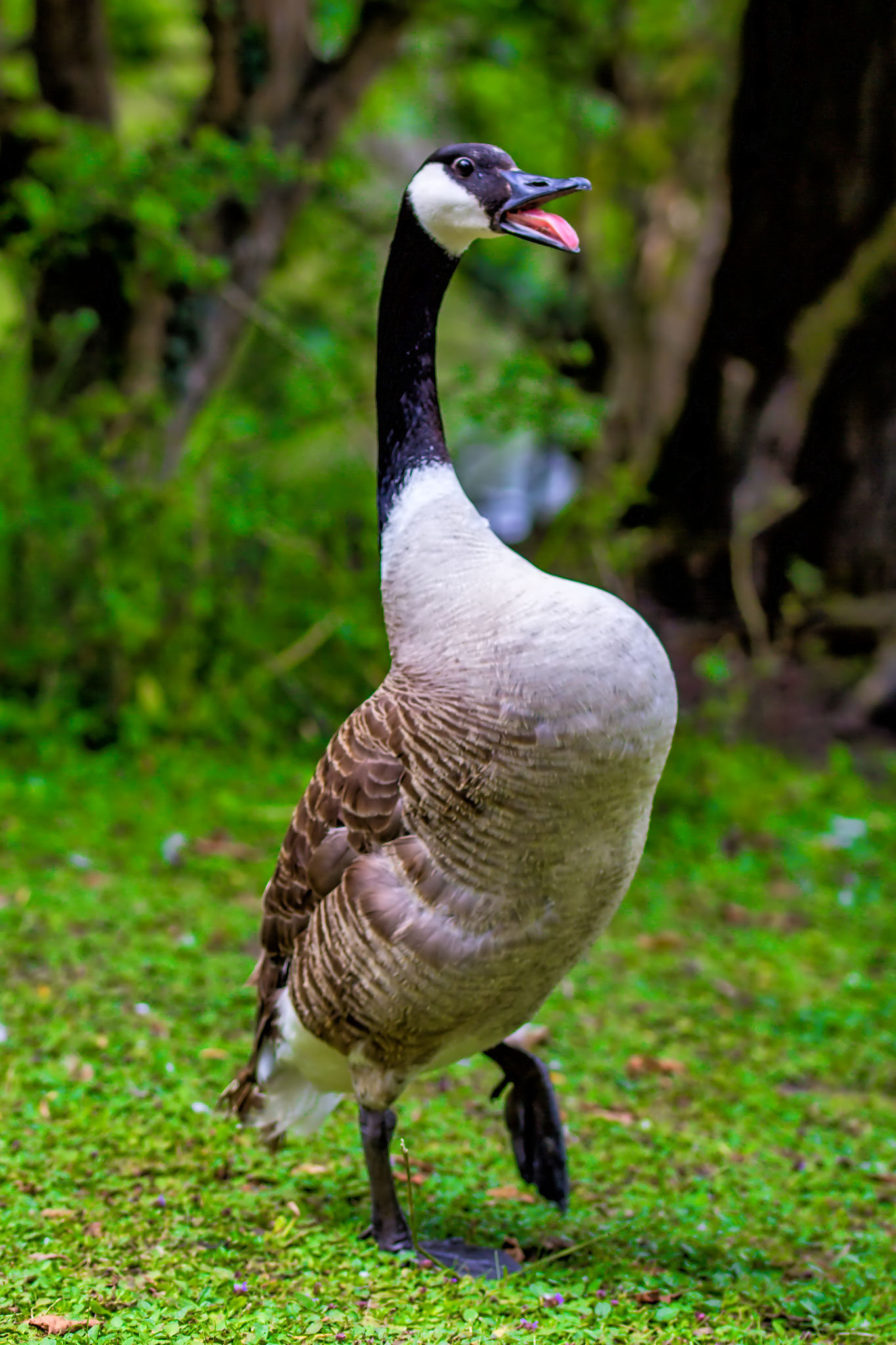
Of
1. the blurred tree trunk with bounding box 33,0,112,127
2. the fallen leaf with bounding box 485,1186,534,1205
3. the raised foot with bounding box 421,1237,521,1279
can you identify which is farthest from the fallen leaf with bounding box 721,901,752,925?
the blurred tree trunk with bounding box 33,0,112,127

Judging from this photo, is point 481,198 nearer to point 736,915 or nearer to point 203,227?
point 736,915

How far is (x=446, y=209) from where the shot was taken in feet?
11.3

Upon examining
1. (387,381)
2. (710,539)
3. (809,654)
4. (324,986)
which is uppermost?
(387,381)

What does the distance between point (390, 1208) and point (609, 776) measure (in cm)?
130

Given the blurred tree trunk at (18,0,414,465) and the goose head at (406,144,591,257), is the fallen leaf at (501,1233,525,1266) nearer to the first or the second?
the goose head at (406,144,591,257)

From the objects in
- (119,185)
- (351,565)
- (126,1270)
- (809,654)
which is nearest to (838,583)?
(809,654)

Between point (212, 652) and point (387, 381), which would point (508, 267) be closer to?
point (212, 652)

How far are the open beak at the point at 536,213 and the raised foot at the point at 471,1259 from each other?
2.56 metres

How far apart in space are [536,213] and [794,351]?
695 centimetres

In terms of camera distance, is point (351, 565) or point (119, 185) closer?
point (119, 185)

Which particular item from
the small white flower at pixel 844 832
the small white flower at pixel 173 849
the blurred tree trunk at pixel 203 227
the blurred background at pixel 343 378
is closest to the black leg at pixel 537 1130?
the small white flower at pixel 173 849

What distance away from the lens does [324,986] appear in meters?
3.33

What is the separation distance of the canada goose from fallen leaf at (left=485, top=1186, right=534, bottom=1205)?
0.35 metres

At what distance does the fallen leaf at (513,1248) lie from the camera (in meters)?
3.54
